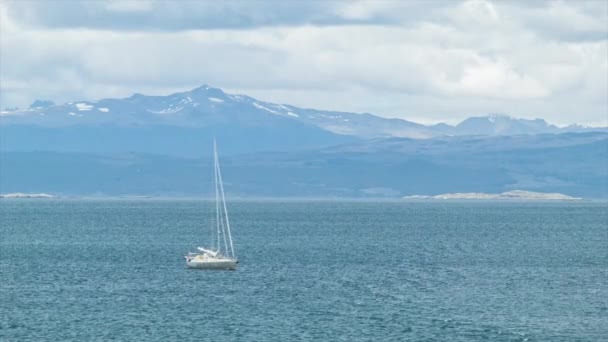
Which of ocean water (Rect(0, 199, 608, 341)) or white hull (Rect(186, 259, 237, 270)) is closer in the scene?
ocean water (Rect(0, 199, 608, 341))

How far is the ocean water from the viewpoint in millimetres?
69188

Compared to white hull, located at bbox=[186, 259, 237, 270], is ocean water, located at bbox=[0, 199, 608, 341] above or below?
below

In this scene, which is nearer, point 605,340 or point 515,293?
point 605,340

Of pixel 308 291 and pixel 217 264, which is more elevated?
pixel 217 264

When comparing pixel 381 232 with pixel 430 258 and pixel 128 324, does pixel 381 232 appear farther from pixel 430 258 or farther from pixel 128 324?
pixel 128 324

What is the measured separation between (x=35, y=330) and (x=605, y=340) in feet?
98.5

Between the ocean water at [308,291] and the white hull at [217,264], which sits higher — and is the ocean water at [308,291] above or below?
below

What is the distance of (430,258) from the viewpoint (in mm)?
120000

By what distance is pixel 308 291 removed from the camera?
87.7m

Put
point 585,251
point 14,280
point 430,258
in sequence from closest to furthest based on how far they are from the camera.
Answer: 1. point 14,280
2. point 430,258
3. point 585,251

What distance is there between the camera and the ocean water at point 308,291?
69.2m

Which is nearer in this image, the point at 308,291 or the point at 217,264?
the point at 308,291

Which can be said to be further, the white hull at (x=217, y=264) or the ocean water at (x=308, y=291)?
the white hull at (x=217, y=264)

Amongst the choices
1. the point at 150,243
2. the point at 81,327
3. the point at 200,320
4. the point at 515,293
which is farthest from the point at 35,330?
the point at 150,243
